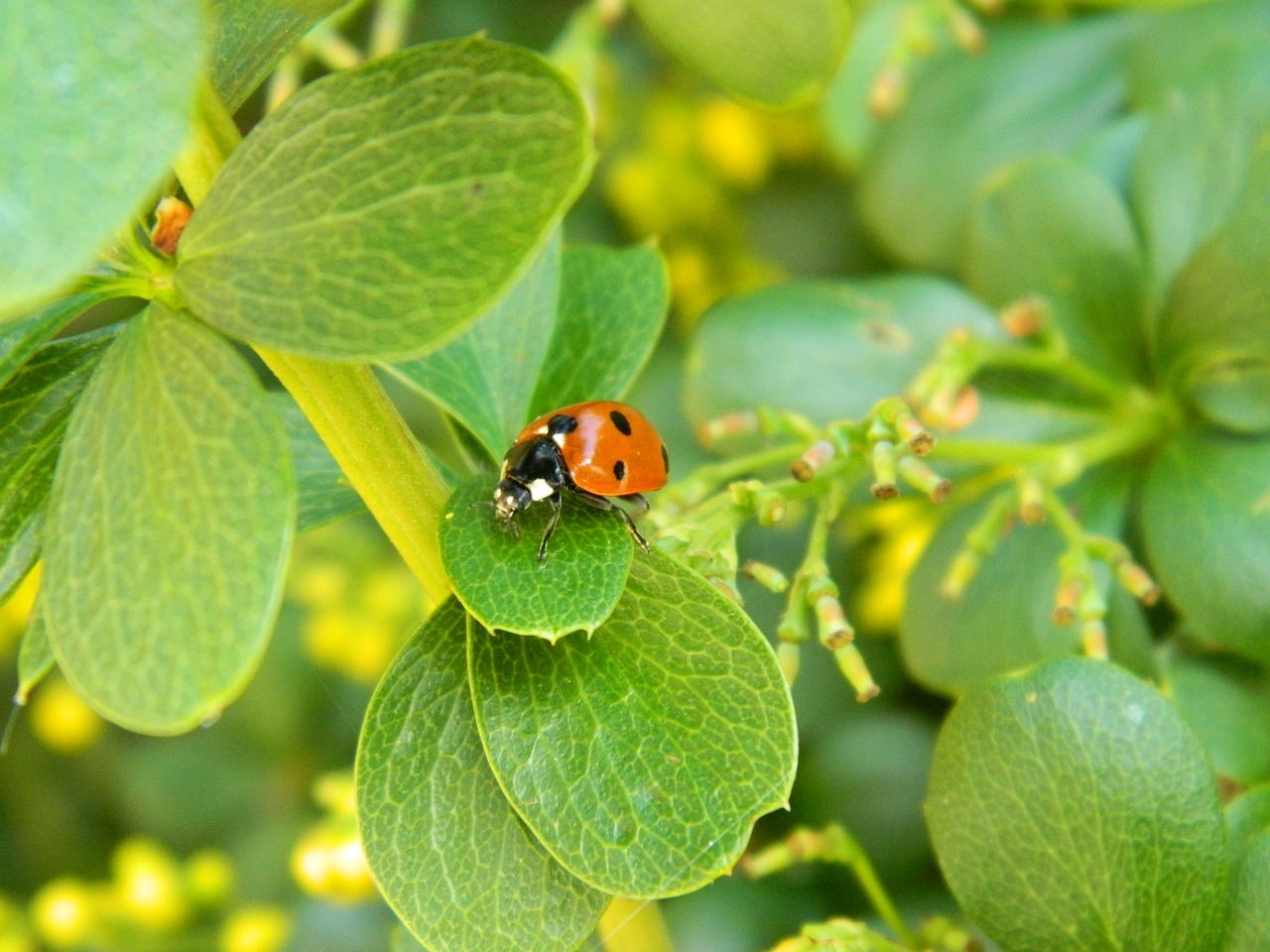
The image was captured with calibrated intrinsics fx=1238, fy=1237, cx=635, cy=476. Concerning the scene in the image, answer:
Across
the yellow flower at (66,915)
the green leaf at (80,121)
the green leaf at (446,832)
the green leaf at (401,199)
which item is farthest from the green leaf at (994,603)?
the yellow flower at (66,915)

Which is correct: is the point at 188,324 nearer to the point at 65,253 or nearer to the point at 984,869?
the point at 65,253

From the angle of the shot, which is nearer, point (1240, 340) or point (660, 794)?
point (660, 794)

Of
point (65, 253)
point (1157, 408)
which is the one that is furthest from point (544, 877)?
point (1157, 408)

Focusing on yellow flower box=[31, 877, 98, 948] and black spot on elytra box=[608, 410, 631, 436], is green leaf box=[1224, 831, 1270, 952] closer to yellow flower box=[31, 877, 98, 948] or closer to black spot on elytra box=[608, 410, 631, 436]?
black spot on elytra box=[608, 410, 631, 436]

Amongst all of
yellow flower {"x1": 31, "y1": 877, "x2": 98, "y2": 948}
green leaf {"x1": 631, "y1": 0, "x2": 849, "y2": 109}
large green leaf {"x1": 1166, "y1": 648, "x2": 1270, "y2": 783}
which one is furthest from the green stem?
yellow flower {"x1": 31, "y1": 877, "x2": 98, "y2": 948}

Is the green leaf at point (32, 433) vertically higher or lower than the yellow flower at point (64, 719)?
higher

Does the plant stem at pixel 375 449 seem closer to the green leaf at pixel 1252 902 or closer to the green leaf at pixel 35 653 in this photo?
the green leaf at pixel 35 653
